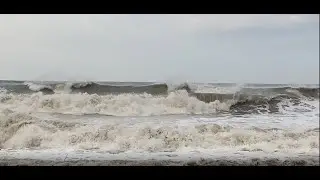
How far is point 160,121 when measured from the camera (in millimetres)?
2219

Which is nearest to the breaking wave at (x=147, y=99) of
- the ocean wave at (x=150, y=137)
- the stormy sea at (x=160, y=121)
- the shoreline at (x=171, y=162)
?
the stormy sea at (x=160, y=121)

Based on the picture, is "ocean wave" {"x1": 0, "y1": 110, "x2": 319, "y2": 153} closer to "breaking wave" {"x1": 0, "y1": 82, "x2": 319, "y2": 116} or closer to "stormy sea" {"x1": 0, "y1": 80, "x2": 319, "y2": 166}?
"stormy sea" {"x1": 0, "y1": 80, "x2": 319, "y2": 166}

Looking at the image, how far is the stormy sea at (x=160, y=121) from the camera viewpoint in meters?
2.08

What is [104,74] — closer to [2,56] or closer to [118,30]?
[118,30]

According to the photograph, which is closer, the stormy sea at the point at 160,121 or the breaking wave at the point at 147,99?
the stormy sea at the point at 160,121

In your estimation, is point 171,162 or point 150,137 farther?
point 150,137

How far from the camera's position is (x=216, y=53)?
2.16 metres

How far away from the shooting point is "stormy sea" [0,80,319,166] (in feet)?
6.82

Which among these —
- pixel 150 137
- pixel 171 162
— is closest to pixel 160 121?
pixel 150 137

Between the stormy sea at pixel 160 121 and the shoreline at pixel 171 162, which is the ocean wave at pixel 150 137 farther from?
the shoreline at pixel 171 162

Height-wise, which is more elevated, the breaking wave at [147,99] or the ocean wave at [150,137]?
the breaking wave at [147,99]

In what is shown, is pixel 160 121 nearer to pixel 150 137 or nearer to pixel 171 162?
pixel 150 137

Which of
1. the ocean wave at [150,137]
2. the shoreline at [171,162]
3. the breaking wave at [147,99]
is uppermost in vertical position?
the breaking wave at [147,99]

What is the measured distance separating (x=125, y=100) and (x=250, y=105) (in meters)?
0.75
